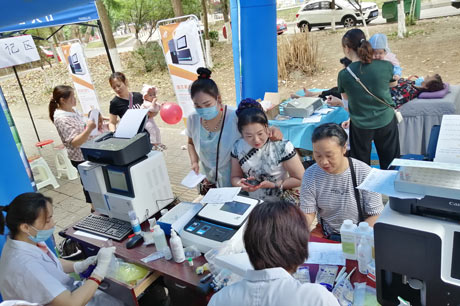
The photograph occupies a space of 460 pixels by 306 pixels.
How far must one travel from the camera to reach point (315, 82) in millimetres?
8742

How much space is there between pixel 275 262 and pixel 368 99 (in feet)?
8.77

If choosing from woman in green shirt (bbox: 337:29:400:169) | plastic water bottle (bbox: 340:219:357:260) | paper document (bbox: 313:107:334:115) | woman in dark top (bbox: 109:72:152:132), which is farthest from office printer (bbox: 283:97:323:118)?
plastic water bottle (bbox: 340:219:357:260)

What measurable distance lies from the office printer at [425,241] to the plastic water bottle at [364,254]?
1.07 feet

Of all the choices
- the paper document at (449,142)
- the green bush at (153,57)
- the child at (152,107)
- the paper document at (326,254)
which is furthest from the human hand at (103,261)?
the green bush at (153,57)

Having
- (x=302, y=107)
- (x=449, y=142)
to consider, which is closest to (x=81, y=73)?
(x=302, y=107)

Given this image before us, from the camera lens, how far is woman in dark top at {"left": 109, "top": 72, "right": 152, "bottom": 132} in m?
4.00

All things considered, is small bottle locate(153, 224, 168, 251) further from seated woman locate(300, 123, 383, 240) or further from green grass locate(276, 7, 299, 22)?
green grass locate(276, 7, 299, 22)

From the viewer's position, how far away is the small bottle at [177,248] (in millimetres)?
1905

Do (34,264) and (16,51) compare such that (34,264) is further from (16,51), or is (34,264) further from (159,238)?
(16,51)

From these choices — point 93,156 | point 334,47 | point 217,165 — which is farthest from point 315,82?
point 93,156

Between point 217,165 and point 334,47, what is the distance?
9540 mm

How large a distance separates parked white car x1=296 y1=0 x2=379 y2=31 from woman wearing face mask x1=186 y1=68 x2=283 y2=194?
39.4 feet

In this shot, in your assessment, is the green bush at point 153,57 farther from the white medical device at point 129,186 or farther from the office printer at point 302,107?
the white medical device at point 129,186

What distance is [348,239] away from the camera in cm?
169
